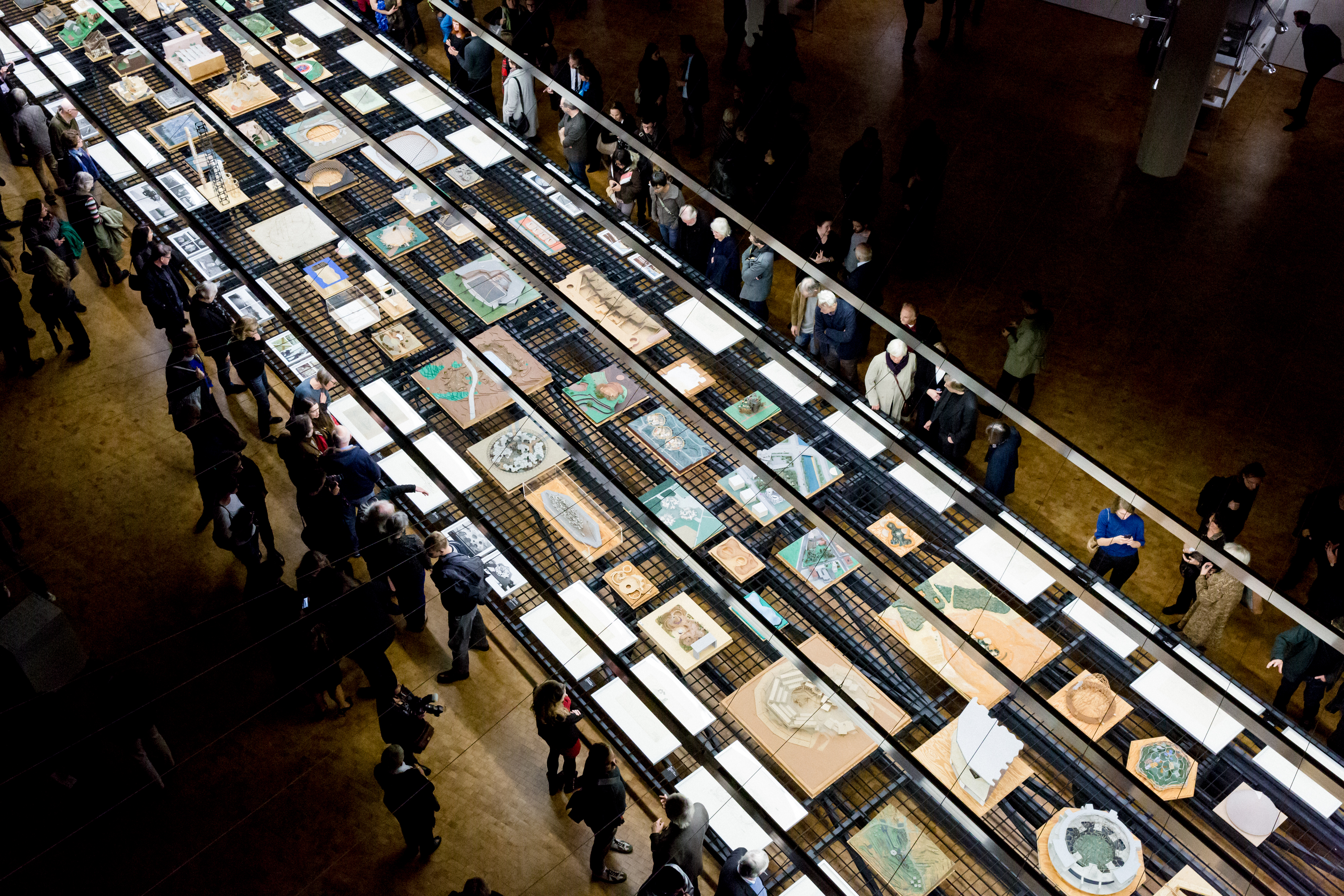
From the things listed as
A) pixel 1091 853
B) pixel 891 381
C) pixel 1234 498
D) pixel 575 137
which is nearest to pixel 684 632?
pixel 1091 853

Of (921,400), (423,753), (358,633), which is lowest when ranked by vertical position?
(423,753)

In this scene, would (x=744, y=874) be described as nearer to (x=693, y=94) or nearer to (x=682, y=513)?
(x=682, y=513)

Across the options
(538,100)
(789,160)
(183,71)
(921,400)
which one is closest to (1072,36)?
(789,160)

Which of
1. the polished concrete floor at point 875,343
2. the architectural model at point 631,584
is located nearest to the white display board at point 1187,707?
the polished concrete floor at point 875,343

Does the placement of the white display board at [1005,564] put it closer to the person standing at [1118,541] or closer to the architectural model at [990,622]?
the architectural model at [990,622]

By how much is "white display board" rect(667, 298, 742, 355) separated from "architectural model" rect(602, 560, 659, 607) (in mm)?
2356

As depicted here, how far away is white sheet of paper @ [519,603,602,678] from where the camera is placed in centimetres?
775

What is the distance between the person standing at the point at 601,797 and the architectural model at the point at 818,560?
1.92m

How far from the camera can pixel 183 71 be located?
1283 cm

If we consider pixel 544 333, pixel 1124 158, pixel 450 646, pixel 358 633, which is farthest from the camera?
pixel 1124 158

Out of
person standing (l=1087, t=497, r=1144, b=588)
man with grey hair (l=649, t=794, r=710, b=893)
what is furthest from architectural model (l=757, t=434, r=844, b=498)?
man with grey hair (l=649, t=794, r=710, b=893)

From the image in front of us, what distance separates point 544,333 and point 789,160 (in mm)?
4870

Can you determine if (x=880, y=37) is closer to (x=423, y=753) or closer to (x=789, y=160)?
(x=789, y=160)

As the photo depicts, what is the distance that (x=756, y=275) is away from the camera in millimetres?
11297
